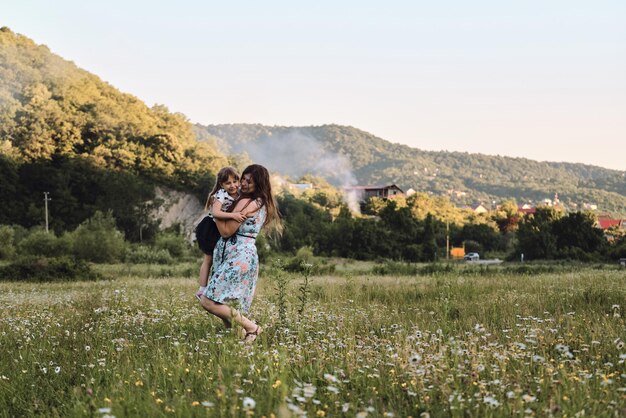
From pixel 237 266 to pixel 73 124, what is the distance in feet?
245

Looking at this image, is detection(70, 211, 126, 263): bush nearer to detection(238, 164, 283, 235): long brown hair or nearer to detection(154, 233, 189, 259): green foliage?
detection(154, 233, 189, 259): green foliage

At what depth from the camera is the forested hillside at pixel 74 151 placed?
68625mm

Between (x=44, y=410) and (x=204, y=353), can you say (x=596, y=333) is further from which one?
(x=44, y=410)

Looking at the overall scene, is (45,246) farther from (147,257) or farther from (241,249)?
(241,249)

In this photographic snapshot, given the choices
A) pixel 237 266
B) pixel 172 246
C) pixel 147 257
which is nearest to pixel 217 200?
pixel 237 266

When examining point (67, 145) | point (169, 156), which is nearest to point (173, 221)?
point (169, 156)

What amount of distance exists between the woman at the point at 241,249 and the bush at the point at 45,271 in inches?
885

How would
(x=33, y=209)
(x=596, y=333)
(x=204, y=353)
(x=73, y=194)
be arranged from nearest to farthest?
(x=204, y=353)
(x=596, y=333)
(x=33, y=209)
(x=73, y=194)

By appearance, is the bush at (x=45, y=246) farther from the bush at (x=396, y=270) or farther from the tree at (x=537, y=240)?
the tree at (x=537, y=240)

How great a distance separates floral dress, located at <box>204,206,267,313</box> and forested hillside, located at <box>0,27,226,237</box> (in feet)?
208

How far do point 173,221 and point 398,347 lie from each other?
7265 centimetres

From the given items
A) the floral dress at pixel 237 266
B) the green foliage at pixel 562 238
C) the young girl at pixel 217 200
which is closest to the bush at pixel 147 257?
the green foliage at pixel 562 238

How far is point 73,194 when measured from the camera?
7156 cm

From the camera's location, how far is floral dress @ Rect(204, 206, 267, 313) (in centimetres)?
714
